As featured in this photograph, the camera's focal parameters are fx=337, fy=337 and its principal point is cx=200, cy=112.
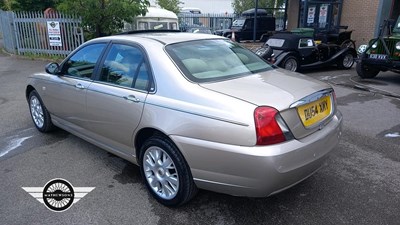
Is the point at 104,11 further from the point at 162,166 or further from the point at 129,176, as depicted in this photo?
the point at 162,166

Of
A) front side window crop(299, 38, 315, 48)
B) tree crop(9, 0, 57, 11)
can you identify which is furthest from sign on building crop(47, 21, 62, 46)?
front side window crop(299, 38, 315, 48)

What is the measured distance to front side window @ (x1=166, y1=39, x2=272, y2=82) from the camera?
316 centimetres

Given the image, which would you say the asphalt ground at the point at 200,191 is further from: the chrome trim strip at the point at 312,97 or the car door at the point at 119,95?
the chrome trim strip at the point at 312,97

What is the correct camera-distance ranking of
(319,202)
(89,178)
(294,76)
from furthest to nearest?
(89,178) → (294,76) → (319,202)

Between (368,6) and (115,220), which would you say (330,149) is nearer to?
(115,220)

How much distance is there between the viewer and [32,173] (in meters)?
3.89

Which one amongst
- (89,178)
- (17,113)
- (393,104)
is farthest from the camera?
(393,104)

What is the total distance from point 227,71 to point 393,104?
486 centimetres

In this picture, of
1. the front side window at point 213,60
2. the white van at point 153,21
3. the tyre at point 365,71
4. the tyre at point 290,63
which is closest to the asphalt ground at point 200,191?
the front side window at point 213,60

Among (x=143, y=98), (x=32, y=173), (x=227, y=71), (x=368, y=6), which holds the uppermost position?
(x=368, y=6)

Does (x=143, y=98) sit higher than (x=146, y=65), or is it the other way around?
(x=146, y=65)

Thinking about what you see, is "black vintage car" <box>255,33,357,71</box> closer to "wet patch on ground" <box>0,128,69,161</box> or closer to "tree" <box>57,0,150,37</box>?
"tree" <box>57,0,150,37</box>

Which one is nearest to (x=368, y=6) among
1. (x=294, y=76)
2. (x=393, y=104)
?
(x=393, y=104)

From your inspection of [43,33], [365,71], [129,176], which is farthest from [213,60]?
[43,33]
